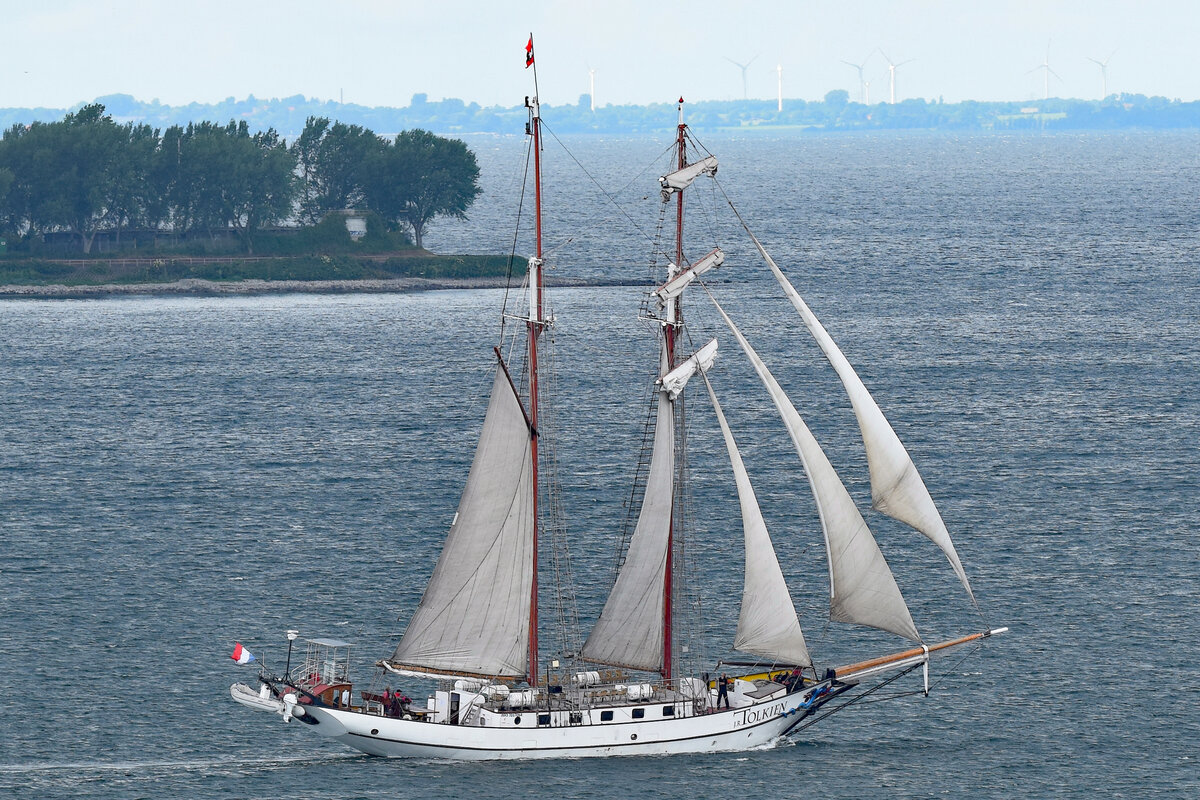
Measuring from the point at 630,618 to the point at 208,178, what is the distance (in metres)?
137

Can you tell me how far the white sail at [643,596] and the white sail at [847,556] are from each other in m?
4.43

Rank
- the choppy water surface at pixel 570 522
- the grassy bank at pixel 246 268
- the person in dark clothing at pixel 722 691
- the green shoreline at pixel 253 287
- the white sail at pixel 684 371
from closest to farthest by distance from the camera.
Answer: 1. the white sail at pixel 684 371
2. the person in dark clothing at pixel 722 691
3. the choppy water surface at pixel 570 522
4. the green shoreline at pixel 253 287
5. the grassy bank at pixel 246 268

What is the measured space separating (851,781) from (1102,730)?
10.7 m

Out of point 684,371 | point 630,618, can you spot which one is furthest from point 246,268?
point 684,371

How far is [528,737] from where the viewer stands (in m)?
53.5

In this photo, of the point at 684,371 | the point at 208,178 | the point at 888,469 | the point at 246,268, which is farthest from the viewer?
the point at 208,178

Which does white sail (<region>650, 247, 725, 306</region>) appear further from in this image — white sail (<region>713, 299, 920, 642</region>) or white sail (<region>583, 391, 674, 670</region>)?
white sail (<region>583, 391, 674, 670</region>)

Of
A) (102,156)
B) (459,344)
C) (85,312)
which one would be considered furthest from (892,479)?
(102,156)

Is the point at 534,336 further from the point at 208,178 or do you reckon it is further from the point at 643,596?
the point at 208,178

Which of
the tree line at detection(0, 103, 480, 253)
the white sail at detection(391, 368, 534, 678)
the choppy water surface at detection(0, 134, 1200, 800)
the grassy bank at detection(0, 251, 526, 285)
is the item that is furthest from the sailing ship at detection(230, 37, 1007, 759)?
the tree line at detection(0, 103, 480, 253)

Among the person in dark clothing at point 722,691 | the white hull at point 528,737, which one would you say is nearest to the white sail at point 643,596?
the person in dark clothing at point 722,691

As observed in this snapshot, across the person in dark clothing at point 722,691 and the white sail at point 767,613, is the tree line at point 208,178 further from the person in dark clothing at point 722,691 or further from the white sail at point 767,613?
the person in dark clothing at point 722,691

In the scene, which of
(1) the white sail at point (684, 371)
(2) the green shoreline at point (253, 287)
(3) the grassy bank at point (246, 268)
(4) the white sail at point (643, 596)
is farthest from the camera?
(3) the grassy bank at point (246, 268)

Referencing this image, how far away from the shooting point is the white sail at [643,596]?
55.5 m
